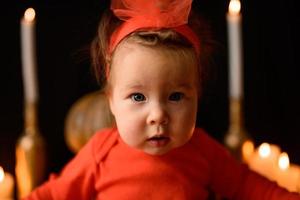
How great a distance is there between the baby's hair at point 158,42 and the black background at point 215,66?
434mm

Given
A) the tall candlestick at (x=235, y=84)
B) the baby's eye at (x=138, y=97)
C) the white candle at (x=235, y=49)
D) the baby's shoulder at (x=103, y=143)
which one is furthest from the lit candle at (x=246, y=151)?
the baby's eye at (x=138, y=97)

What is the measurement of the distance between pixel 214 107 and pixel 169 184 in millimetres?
633

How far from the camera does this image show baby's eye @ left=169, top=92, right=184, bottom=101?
34.9 inches

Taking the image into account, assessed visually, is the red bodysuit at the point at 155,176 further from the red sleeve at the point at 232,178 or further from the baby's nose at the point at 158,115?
the baby's nose at the point at 158,115

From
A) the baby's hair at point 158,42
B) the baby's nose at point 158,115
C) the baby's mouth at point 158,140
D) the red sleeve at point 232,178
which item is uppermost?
the baby's hair at point 158,42

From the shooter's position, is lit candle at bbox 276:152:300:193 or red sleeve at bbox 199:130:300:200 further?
lit candle at bbox 276:152:300:193

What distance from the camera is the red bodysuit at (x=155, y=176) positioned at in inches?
37.6

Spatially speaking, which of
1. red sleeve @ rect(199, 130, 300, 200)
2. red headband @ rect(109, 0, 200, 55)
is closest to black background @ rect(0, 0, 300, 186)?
red sleeve @ rect(199, 130, 300, 200)

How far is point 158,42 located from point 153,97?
3.6 inches


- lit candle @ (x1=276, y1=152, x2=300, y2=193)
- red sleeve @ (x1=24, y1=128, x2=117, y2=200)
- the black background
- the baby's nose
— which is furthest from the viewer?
the black background

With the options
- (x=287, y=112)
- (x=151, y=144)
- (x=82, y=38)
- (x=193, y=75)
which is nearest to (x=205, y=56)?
(x=193, y=75)

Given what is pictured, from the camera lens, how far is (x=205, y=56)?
38.9 inches

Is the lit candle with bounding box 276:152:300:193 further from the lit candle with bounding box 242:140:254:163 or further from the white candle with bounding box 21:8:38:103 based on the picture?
the white candle with bounding box 21:8:38:103

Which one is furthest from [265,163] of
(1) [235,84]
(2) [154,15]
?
(2) [154,15]
